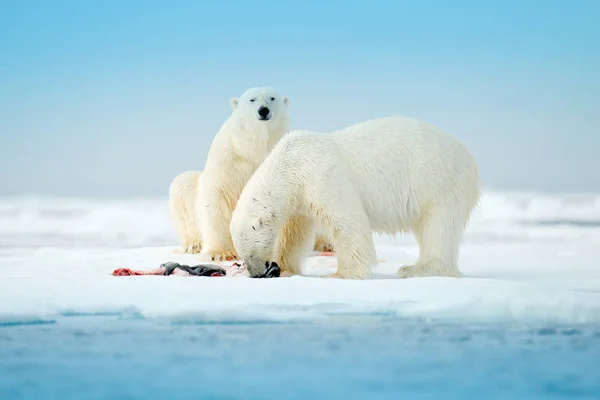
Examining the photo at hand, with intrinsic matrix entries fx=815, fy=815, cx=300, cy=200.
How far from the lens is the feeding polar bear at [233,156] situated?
8.41m

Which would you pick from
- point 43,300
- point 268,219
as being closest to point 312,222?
point 268,219

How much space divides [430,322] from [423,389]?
4.72ft

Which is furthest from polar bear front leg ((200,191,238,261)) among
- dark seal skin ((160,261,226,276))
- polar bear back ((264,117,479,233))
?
polar bear back ((264,117,479,233))

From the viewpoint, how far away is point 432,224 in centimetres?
706

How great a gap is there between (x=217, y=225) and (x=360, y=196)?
2284 millimetres

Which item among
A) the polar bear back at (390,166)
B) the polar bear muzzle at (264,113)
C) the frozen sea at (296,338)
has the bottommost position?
the frozen sea at (296,338)

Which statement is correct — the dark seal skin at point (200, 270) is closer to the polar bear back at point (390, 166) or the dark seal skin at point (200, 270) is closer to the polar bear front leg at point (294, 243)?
the polar bear front leg at point (294, 243)

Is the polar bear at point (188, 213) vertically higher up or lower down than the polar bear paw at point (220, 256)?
higher up

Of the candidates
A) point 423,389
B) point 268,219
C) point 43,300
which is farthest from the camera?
point 268,219

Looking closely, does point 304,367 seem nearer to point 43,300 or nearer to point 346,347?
point 346,347

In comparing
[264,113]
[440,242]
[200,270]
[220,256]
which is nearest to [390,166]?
[440,242]

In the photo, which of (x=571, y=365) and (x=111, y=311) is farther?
(x=111, y=311)

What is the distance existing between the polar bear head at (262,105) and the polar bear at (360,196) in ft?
3.66

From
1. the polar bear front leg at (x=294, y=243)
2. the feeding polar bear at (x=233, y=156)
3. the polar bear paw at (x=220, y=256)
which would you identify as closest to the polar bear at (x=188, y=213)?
the feeding polar bear at (x=233, y=156)
